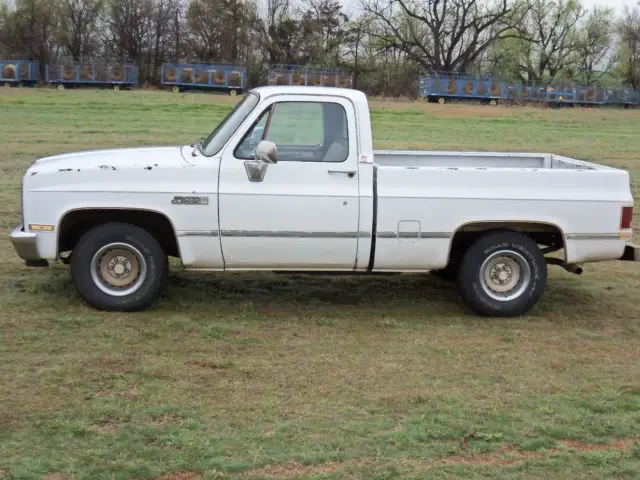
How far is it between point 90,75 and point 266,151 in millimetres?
48943

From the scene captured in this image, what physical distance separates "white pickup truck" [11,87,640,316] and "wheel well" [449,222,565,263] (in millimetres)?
27

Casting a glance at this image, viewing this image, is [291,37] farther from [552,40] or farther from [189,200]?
[189,200]

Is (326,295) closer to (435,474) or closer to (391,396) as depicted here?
(391,396)

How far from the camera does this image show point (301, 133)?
7668mm

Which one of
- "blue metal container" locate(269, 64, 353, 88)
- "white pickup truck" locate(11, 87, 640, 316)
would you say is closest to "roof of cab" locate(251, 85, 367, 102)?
"white pickup truck" locate(11, 87, 640, 316)

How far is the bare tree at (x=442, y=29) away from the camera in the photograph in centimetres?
6956

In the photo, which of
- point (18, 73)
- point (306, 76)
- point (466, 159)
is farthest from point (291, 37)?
point (466, 159)

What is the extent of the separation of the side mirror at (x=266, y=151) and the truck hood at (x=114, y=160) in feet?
2.23

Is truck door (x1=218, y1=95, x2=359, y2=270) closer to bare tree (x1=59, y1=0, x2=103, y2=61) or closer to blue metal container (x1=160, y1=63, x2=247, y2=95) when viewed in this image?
blue metal container (x1=160, y1=63, x2=247, y2=95)

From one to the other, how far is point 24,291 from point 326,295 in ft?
9.23

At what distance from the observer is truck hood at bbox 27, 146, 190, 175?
719 cm

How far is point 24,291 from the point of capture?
8016 millimetres

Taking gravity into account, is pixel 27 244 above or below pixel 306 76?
below

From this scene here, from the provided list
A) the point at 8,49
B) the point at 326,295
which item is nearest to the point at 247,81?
the point at 8,49
